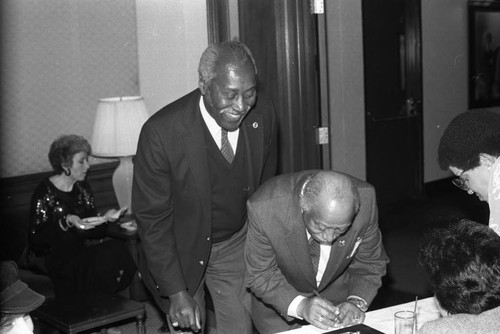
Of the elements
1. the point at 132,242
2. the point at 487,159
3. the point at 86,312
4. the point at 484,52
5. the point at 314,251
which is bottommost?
the point at 86,312

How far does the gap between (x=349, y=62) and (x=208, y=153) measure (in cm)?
417

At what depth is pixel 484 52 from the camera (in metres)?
8.35

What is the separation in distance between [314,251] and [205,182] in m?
0.51

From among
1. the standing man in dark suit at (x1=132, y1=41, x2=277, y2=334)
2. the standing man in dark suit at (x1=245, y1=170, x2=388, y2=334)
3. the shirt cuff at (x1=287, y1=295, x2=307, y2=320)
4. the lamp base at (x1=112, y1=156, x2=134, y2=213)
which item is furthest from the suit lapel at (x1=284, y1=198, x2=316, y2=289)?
the lamp base at (x1=112, y1=156, x2=134, y2=213)

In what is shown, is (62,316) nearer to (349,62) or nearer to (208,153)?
(208,153)

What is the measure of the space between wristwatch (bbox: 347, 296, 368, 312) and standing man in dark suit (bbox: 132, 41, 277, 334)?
0.48 m

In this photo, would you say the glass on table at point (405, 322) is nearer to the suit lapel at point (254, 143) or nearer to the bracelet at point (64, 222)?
the suit lapel at point (254, 143)

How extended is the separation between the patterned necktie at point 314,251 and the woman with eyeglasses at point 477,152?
55cm

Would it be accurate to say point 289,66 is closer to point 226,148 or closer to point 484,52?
point 226,148

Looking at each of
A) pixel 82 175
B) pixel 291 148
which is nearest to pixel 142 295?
pixel 82 175

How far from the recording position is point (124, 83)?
5715 millimetres

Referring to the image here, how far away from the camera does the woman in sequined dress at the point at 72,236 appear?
4.39 meters

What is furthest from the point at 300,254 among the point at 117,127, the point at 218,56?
the point at 117,127

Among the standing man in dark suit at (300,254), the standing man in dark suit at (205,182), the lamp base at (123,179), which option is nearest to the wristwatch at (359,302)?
the standing man in dark suit at (300,254)
